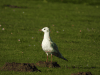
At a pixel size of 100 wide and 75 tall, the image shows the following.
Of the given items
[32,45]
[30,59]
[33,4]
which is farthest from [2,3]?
[30,59]

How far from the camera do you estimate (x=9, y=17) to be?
16.5 meters

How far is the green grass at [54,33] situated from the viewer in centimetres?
838

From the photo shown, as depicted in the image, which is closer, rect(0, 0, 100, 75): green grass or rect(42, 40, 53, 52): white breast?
rect(42, 40, 53, 52): white breast

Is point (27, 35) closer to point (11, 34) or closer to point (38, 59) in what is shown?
point (11, 34)

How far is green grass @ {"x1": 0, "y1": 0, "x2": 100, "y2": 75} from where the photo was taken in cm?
838

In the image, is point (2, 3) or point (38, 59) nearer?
point (38, 59)

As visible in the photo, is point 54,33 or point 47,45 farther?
point 54,33

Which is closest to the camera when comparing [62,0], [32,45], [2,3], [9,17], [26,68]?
[26,68]

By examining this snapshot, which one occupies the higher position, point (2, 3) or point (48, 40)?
point (2, 3)

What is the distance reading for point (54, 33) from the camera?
12891 mm

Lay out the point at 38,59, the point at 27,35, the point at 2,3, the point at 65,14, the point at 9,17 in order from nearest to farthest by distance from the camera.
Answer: the point at 38,59, the point at 27,35, the point at 9,17, the point at 65,14, the point at 2,3

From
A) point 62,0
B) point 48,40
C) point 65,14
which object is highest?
point 62,0

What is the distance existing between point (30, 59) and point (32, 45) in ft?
7.09

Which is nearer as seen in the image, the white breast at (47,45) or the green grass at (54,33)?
the white breast at (47,45)
